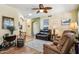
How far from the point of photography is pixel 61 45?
7.80ft

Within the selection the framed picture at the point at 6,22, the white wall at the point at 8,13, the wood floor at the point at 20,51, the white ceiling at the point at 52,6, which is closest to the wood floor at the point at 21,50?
the wood floor at the point at 20,51

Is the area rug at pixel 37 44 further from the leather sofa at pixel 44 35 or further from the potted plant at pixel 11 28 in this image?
the potted plant at pixel 11 28

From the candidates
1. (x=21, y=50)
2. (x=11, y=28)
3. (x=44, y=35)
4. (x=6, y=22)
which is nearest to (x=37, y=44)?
(x=44, y=35)

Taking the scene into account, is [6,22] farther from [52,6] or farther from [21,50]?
[52,6]

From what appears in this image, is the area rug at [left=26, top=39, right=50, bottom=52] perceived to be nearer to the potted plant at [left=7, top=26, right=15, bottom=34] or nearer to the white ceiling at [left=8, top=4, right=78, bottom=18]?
the potted plant at [left=7, top=26, right=15, bottom=34]

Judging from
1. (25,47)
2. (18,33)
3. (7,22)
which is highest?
(7,22)

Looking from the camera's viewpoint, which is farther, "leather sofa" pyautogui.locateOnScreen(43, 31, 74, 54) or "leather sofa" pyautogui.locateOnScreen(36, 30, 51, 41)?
A: "leather sofa" pyautogui.locateOnScreen(36, 30, 51, 41)

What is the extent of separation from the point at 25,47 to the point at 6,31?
0.49 meters

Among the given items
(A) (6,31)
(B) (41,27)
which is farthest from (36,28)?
(A) (6,31)

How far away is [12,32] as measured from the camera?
2.39 metres

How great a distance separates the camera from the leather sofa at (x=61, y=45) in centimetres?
233

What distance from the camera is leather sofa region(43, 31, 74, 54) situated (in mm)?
2334

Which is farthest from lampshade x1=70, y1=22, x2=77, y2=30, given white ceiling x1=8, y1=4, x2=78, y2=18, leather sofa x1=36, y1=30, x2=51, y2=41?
leather sofa x1=36, y1=30, x2=51, y2=41
